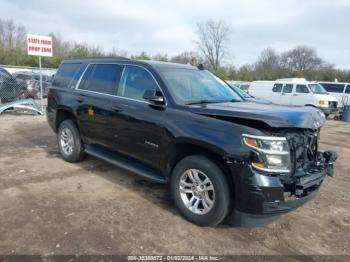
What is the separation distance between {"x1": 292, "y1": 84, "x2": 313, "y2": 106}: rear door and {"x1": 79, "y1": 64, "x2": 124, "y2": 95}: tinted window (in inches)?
563

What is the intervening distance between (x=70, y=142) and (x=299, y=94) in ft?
48.6

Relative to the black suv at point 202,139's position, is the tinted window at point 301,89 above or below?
above

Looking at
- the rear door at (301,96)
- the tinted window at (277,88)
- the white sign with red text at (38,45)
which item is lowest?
the rear door at (301,96)

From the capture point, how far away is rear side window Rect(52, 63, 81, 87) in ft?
19.7

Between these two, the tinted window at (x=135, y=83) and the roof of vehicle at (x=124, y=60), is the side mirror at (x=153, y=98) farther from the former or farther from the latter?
the roof of vehicle at (x=124, y=60)

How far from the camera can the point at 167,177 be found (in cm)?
417

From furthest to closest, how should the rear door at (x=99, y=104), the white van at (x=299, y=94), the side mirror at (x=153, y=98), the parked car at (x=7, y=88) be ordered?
the white van at (x=299, y=94) < the parked car at (x=7, y=88) < the rear door at (x=99, y=104) < the side mirror at (x=153, y=98)

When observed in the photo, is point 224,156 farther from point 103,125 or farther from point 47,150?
point 47,150

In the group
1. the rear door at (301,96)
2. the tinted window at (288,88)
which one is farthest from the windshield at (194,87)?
the tinted window at (288,88)

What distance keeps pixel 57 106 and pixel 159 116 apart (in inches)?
114

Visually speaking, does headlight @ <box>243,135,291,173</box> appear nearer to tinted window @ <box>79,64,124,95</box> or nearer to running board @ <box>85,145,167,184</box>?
running board @ <box>85,145,167,184</box>

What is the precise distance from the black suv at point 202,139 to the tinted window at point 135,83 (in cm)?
1

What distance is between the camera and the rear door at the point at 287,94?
1812 centimetres

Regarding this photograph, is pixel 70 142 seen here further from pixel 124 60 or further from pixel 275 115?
pixel 275 115
